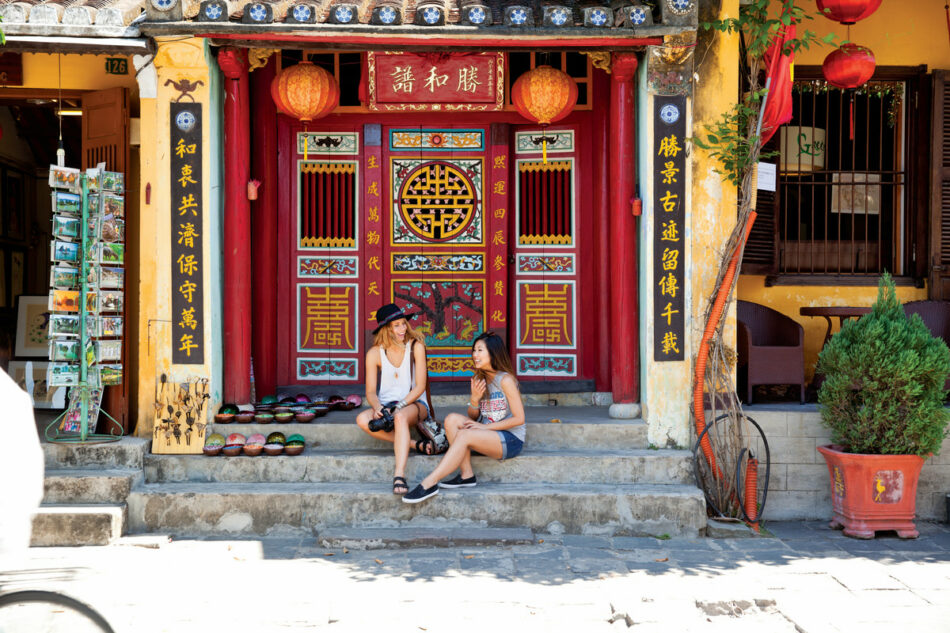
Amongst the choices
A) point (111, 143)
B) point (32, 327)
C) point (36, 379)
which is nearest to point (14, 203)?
point (32, 327)

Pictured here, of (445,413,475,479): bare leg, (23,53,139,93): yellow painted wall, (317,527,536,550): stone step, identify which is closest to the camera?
(317,527,536,550): stone step

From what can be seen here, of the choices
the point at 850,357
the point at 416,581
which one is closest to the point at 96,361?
the point at 416,581

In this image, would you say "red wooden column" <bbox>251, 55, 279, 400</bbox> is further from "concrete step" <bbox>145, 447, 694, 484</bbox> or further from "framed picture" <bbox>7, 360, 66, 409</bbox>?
"framed picture" <bbox>7, 360, 66, 409</bbox>

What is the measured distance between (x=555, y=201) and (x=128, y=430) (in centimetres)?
440

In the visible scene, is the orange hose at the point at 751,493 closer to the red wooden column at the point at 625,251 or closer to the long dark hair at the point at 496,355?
the red wooden column at the point at 625,251

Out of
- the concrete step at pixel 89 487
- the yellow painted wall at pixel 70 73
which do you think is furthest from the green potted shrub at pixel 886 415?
the yellow painted wall at pixel 70 73

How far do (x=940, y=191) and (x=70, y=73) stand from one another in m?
8.28

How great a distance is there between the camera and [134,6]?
21.6 ft

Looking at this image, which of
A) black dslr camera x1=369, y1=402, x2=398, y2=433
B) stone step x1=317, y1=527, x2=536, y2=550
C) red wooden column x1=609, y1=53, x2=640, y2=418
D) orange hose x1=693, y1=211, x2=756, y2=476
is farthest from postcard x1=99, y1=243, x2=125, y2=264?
orange hose x1=693, y1=211, x2=756, y2=476

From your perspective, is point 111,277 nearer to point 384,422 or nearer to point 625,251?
point 384,422

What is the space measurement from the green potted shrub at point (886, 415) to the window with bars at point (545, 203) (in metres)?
2.80

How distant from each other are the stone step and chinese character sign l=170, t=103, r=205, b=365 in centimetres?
203

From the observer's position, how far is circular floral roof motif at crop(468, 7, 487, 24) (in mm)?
6578

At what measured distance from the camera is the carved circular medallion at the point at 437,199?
821cm
